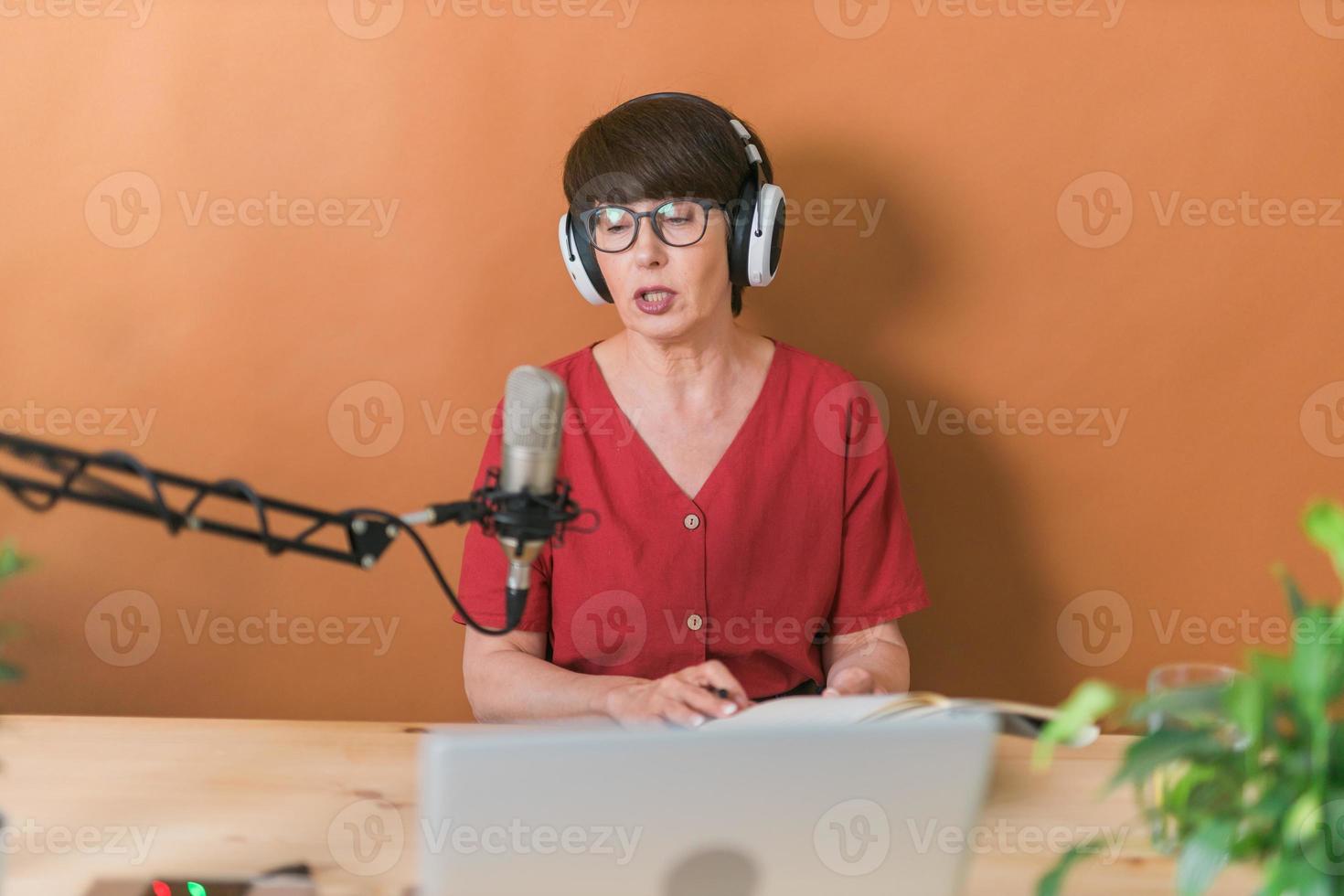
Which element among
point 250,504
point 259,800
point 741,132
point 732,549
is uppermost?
point 741,132

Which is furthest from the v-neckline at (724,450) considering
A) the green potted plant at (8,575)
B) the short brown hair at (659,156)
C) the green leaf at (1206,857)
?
the green leaf at (1206,857)

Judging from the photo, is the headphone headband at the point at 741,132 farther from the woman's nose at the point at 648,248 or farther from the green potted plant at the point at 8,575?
the green potted plant at the point at 8,575

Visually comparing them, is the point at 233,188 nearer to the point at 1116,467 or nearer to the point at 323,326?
the point at 323,326

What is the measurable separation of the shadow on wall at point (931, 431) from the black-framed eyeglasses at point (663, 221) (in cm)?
44

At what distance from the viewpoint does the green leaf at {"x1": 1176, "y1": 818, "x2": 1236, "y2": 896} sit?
84cm

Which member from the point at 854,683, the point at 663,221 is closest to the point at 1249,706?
the point at 854,683

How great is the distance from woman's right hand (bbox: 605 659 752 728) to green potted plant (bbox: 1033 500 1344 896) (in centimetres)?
45

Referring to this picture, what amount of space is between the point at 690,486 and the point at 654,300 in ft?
0.93

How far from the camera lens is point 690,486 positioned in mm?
1771

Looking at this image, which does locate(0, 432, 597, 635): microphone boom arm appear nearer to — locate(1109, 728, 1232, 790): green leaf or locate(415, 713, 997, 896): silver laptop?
locate(415, 713, 997, 896): silver laptop

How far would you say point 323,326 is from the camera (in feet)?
6.76

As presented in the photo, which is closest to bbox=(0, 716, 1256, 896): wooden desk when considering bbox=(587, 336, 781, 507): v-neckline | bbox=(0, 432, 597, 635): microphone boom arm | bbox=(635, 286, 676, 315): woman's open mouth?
bbox=(0, 432, 597, 635): microphone boom arm

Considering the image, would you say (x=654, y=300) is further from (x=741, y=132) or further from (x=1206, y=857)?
(x=1206, y=857)

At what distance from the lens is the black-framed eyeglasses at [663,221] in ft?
5.41
